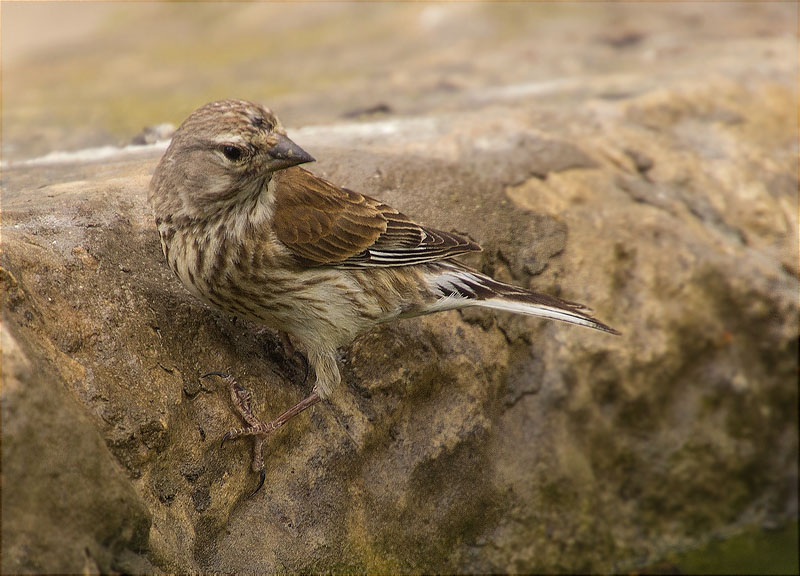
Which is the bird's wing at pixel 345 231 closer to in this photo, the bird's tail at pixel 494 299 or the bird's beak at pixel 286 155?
the bird's tail at pixel 494 299

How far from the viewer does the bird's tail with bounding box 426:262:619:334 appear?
3881 mm

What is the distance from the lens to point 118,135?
6.13 m

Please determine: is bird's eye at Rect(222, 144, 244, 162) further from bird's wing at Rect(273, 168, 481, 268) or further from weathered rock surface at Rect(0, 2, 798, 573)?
weathered rock surface at Rect(0, 2, 798, 573)

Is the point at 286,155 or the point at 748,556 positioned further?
the point at 748,556

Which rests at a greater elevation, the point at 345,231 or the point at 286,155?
the point at 286,155

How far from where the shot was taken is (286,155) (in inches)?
132

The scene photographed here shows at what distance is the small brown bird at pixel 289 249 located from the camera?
3414mm

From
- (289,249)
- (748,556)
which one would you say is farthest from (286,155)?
(748,556)

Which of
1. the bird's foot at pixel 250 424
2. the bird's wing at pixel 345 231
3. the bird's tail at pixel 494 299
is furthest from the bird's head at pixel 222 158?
the bird's tail at pixel 494 299

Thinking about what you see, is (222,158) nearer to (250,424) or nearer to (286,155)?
(286,155)

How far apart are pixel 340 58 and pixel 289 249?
17.1ft

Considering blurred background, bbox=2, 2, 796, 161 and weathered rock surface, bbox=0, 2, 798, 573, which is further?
blurred background, bbox=2, 2, 796, 161

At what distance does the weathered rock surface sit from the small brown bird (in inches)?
9.3

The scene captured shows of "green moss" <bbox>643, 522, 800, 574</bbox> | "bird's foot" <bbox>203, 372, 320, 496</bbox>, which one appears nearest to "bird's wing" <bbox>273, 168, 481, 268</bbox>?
"bird's foot" <bbox>203, 372, 320, 496</bbox>
